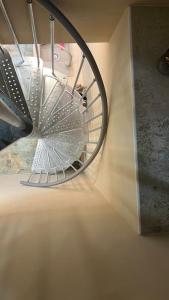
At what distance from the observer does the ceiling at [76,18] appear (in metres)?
1.29

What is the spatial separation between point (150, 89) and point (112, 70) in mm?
500

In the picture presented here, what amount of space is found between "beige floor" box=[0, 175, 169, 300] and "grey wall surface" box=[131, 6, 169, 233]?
19 centimetres

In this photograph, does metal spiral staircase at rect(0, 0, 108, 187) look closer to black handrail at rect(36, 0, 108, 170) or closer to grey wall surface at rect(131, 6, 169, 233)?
black handrail at rect(36, 0, 108, 170)

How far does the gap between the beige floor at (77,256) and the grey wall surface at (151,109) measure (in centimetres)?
19

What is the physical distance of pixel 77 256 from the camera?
3.66 ft

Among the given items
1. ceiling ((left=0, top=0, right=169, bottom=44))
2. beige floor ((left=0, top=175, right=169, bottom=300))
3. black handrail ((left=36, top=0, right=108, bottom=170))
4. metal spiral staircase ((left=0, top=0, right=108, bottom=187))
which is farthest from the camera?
metal spiral staircase ((left=0, top=0, right=108, bottom=187))

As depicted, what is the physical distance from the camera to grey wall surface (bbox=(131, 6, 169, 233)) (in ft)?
4.38

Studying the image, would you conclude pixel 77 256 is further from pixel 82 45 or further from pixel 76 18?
pixel 76 18

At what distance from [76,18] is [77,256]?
1212 millimetres

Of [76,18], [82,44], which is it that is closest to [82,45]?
[82,44]

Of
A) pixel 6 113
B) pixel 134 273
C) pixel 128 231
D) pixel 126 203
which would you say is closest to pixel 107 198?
pixel 126 203

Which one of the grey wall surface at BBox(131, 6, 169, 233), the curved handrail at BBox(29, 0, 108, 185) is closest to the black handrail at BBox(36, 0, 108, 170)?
the curved handrail at BBox(29, 0, 108, 185)

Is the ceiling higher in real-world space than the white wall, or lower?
higher

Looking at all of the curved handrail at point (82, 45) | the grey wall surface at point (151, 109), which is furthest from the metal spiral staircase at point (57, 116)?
the grey wall surface at point (151, 109)
